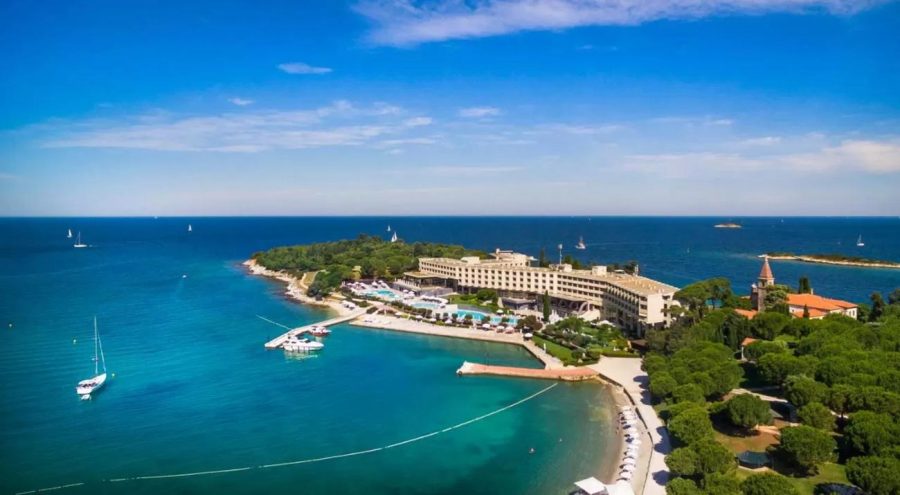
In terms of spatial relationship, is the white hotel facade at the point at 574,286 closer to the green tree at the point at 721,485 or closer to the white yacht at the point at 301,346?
the white yacht at the point at 301,346

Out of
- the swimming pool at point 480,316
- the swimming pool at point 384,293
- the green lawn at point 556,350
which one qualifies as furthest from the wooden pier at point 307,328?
the green lawn at point 556,350

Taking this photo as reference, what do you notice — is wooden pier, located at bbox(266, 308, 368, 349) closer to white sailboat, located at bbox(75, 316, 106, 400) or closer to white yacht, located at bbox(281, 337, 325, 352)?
white yacht, located at bbox(281, 337, 325, 352)

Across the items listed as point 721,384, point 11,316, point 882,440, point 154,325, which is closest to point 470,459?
point 721,384

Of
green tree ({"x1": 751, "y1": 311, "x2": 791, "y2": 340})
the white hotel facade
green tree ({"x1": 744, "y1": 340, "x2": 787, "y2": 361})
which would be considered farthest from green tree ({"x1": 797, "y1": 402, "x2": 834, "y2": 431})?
the white hotel facade

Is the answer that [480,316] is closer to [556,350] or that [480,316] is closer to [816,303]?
[556,350]

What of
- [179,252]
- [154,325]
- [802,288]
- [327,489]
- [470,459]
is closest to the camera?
[327,489]

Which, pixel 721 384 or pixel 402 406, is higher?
pixel 721 384

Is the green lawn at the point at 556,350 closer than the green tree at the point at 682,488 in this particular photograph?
No

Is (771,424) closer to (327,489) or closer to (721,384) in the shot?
(721,384)
